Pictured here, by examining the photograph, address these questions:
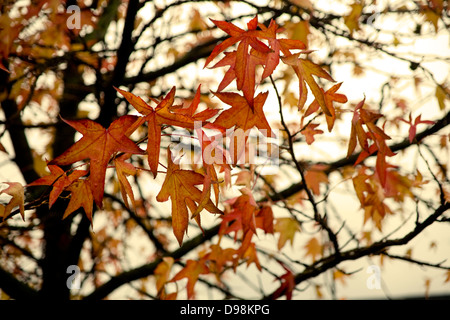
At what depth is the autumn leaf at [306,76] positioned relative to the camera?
0.92 m

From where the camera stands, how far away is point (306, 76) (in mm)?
985

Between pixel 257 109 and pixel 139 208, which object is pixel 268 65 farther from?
pixel 139 208

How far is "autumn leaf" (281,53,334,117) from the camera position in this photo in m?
0.92

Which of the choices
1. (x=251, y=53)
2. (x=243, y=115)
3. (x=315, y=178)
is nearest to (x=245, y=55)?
(x=251, y=53)

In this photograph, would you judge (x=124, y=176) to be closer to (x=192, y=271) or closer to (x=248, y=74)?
(x=248, y=74)

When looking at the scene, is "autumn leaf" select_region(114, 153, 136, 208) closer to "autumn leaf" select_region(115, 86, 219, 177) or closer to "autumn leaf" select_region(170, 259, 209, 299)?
"autumn leaf" select_region(115, 86, 219, 177)

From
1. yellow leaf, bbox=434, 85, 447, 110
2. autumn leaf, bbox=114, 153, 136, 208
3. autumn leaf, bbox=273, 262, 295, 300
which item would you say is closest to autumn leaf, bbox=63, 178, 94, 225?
autumn leaf, bbox=114, 153, 136, 208

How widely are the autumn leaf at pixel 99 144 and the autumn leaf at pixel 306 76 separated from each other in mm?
438

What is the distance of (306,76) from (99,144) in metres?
0.59

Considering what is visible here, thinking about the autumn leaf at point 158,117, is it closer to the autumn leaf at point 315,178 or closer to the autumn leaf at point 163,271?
the autumn leaf at point 163,271

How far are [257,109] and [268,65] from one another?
0.39ft

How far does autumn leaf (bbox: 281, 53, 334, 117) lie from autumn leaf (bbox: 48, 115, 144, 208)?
1.44 feet

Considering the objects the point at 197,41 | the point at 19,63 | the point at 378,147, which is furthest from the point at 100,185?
the point at 197,41

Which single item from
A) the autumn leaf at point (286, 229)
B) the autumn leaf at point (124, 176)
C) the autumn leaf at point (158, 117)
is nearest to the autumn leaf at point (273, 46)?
the autumn leaf at point (158, 117)
